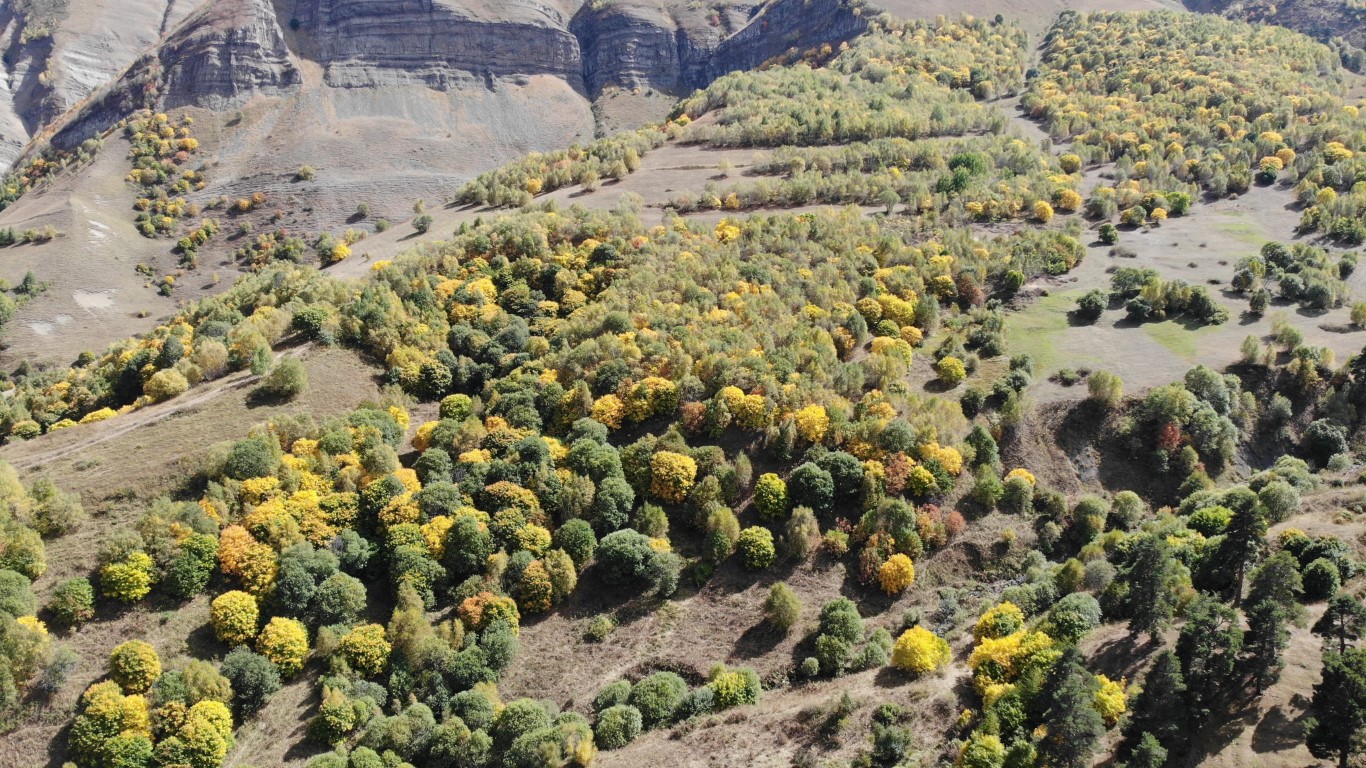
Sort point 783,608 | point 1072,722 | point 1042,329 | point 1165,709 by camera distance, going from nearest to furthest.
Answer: point 1072,722
point 1165,709
point 783,608
point 1042,329

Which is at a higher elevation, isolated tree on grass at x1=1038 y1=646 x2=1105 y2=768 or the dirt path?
the dirt path

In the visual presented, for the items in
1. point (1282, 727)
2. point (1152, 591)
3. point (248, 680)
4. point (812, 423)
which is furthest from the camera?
point (812, 423)

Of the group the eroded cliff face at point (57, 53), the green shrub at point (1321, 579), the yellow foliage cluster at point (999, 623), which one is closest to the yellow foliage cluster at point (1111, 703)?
the yellow foliage cluster at point (999, 623)

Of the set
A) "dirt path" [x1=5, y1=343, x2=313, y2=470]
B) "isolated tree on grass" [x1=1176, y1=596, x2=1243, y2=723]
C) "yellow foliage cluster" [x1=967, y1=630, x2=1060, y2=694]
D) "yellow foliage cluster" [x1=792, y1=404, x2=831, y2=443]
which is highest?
"dirt path" [x1=5, y1=343, x2=313, y2=470]

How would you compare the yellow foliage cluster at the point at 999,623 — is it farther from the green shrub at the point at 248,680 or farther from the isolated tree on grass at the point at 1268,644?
the green shrub at the point at 248,680

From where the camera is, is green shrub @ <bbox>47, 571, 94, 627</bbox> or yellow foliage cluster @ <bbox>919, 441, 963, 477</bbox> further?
yellow foliage cluster @ <bbox>919, 441, 963, 477</bbox>

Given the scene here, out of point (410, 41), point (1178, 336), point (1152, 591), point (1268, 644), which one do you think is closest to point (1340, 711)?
point (1268, 644)

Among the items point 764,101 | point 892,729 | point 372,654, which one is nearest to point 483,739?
point 372,654

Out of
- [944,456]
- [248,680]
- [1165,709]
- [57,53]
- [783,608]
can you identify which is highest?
[57,53]

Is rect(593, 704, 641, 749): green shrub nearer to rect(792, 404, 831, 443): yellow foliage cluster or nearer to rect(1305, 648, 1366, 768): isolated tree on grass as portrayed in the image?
rect(792, 404, 831, 443): yellow foliage cluster

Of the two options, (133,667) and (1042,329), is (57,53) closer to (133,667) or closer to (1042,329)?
(133,667)

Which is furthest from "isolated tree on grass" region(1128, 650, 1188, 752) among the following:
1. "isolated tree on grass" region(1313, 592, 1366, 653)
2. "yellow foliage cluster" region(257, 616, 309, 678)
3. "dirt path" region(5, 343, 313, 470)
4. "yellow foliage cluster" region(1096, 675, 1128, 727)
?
"dirt path" region(5, 343, 313, 470)

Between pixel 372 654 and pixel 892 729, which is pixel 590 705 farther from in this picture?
pixel 892 729
